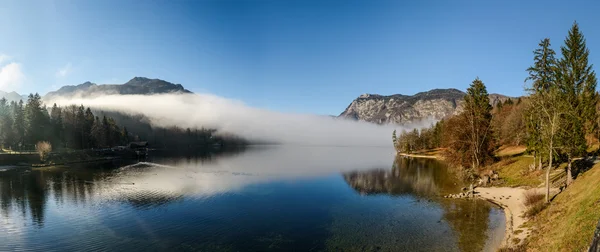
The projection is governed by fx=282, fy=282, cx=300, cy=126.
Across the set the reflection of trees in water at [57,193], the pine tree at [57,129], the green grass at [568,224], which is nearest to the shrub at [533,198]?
the green grass at [568,224]

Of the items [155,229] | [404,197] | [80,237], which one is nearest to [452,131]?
[404,197]

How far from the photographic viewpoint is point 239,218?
46281 millimetres

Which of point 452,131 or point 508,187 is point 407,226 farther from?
point 452,131

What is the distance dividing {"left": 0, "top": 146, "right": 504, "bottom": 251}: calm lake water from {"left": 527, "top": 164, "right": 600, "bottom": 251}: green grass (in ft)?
16.9

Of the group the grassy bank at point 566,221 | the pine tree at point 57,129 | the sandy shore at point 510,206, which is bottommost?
the sandy shore at point 510,206

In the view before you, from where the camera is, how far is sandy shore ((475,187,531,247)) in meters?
33.4

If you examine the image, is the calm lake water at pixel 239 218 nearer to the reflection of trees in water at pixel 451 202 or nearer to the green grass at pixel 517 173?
the reflection of trees in water at pixel 451 202

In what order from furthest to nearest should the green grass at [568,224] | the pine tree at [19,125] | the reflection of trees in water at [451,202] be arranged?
the pine tree at [19,125]
the reflection of trees in water at [451,202]
the green grass at [568,224]

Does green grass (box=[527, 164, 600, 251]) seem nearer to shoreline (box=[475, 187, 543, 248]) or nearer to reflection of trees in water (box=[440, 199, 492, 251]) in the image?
shoreline (box=[475, 187, 543, 248])

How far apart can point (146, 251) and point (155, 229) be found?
8.65 m

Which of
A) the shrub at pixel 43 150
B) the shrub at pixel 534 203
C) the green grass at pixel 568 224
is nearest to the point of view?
the green grass at pixel 568 224

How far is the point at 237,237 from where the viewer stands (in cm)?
3747

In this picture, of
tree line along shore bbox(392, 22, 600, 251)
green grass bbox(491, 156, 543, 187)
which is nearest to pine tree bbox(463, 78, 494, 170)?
tree line along shore bbox(392, 22, 600, 251)

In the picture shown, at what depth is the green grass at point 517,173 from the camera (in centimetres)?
5881
